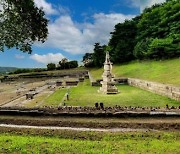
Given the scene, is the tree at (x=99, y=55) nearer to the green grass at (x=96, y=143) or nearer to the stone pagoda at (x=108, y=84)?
the stone pagoda at (x=108, y=84)

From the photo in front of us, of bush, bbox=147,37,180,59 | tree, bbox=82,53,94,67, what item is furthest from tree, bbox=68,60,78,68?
bush, bbox=147,37,180,59

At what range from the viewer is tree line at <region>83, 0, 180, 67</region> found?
45250mm

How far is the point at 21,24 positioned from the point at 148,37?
4216 cm

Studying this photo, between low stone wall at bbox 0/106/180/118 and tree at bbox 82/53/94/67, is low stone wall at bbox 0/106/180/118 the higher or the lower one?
the lower one

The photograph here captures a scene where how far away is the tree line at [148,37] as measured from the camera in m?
45.2

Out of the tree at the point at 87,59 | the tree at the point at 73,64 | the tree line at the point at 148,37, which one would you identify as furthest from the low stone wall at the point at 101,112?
the tree at the point at 73,64

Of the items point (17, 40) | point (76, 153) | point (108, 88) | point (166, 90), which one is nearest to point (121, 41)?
point (108, 88)

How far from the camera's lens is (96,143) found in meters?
7.89

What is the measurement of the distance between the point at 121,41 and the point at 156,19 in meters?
11.4

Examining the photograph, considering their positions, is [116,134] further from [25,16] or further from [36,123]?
[25,16]

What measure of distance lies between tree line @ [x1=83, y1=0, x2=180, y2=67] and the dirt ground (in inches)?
1354

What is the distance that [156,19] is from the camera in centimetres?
5447

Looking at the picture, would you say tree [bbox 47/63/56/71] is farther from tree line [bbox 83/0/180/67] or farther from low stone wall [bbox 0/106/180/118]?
low stone wall [bbox 0/106/180/118]

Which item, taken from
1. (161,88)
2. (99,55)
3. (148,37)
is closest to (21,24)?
(161,88)
